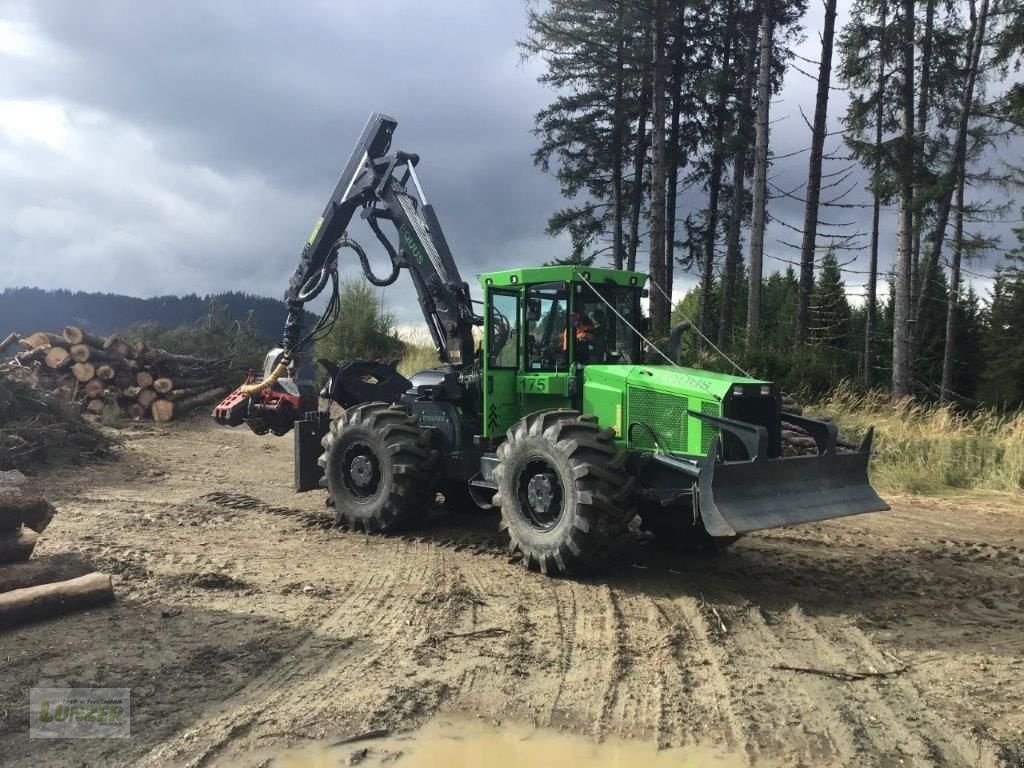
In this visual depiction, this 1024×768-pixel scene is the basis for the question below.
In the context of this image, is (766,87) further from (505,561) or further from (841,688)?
(841,688)

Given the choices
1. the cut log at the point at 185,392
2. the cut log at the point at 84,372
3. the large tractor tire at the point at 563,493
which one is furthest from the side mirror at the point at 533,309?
the cut log at the point at 84,372

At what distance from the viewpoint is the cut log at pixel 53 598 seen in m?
5.19

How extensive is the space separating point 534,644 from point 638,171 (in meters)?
21.8

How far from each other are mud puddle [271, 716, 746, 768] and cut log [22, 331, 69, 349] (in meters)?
17.3

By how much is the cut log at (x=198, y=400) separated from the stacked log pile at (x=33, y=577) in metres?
12.3

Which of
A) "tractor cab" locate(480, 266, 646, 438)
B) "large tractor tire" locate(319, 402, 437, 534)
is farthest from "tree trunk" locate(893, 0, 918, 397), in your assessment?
"large tractor tire" locate(319, 402, 437, 534)

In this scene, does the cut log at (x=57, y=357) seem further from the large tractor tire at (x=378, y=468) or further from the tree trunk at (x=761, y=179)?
the tree trunk at (x=761, y=179)

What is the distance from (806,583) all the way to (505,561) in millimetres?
2660

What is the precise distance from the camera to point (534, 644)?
5.15 metres

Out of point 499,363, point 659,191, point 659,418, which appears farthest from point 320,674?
point 659,191

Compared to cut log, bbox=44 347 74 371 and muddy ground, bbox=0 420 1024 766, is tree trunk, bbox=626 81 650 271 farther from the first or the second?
muddy ground, bbox=0 420 1024 766

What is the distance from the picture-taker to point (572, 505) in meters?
6.46

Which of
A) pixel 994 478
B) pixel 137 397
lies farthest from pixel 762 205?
pixel 137 397

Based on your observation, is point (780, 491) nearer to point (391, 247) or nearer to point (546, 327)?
point (546, 327)
